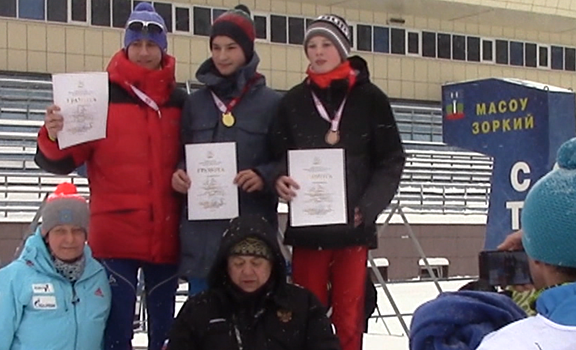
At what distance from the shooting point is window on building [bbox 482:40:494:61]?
2248cm

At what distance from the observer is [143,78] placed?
4023 mm

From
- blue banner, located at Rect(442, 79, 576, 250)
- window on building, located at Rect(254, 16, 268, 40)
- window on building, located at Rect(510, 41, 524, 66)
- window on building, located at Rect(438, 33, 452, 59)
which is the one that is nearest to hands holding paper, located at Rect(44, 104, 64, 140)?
blue banner, located at Rect(442, 79, 576, 250)

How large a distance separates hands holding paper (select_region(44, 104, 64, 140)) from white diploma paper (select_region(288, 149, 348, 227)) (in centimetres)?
96

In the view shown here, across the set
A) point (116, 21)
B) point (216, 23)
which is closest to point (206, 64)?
point (216, 23)

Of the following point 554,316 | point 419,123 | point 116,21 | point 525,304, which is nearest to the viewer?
point 554,316

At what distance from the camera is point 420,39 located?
70.8 feet


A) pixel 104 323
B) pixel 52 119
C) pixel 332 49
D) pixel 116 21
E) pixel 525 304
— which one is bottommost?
pixel 104 323

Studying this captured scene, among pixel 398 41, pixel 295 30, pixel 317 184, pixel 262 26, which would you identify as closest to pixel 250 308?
pixel 317 184

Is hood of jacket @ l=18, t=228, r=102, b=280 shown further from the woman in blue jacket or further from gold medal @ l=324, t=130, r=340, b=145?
gold medal @ l=324, t=130, r=340, b=145

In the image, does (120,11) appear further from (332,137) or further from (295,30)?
(332,137)

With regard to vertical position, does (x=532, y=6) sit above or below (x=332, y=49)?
above

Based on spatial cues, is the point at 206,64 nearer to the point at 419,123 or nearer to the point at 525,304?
the point at 525,304

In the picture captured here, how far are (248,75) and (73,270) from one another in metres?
1.09

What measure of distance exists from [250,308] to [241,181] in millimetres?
535
